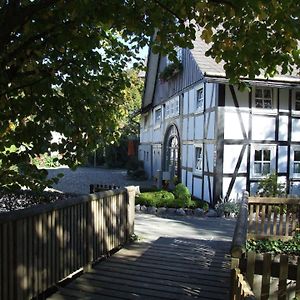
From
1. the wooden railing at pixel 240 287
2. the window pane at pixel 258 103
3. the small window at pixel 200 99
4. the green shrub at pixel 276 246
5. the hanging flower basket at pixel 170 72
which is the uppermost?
the hanging flower basket at pixel 170 72

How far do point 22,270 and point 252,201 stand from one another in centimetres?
572

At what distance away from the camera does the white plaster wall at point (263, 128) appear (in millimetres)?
15888

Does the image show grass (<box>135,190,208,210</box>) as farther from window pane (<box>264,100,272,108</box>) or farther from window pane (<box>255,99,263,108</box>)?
window pane (<box>264,100,272,108</box>)

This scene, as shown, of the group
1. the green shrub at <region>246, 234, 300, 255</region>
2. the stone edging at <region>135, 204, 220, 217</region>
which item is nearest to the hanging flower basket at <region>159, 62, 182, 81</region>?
the stone edging at <region>135, 204, 220, 217</region>

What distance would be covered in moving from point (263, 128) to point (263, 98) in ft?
3.56

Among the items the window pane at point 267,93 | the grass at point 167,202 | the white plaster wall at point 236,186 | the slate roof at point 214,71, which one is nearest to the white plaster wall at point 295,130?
the window pane at point 267,93

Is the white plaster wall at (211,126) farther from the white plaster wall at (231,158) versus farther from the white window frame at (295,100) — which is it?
the white window frame at (295,100)

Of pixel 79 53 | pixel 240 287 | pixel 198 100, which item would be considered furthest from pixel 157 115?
pixel 240 287

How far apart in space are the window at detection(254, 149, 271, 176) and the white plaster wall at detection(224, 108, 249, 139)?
997 millimetres

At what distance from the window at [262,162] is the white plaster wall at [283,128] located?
706 millimetres

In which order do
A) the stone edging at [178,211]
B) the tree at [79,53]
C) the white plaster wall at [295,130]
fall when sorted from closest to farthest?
1. the tree at [79,53]
2. the stone edging at [178,211]
3. the white plaster wall at [295,130]

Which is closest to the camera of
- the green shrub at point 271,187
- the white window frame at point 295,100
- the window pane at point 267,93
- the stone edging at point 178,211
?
the stone edging at point 178,211

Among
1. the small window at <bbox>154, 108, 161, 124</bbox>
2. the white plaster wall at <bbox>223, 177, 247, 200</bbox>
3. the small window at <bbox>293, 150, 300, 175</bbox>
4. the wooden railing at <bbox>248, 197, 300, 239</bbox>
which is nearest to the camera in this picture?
the wooden railing at <bbox>248, 197, 300, 239</bbox>

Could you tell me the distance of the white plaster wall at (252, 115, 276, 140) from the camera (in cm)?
1589
